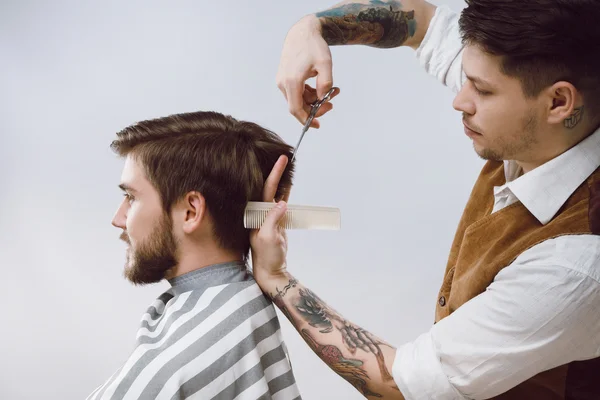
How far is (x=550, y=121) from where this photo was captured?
5.16 feet

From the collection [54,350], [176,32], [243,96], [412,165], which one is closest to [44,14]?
[176,32]

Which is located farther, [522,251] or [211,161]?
[211,161]

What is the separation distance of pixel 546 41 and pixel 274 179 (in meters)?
0.70

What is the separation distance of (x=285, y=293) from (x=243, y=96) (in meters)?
1.87

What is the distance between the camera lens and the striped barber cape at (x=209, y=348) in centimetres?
152

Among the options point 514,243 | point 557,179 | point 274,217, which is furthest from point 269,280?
point 557,179

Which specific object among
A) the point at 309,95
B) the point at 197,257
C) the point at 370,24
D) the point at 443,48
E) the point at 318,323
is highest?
the point at 370,24

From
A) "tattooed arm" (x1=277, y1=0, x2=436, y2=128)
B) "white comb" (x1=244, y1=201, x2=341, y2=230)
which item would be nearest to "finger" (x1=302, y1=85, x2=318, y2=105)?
"tattooed arm" (x1=277, y1=0, x2=436, y2=128)

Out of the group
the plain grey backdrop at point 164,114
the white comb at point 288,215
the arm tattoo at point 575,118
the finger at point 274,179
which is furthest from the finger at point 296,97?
the plain grey backdrop at point 164,114

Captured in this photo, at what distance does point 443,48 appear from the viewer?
6.87ft

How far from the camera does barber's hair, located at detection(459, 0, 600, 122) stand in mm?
1524

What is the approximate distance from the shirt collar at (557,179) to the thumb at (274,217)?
55cm

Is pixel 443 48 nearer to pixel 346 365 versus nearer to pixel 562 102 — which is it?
pixel 562 102

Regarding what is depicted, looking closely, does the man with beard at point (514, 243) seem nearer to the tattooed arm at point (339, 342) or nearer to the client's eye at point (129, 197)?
the tattooed arm at point (339, 342)
